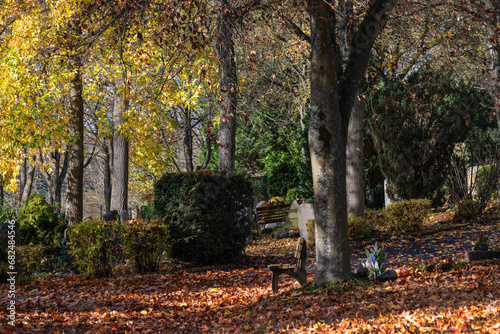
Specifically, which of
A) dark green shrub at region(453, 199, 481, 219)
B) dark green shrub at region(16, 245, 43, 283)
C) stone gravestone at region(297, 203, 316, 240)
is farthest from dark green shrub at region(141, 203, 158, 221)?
dark green shrub at region(453, 199, 481, 219)

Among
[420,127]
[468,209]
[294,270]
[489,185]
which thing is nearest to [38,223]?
[294,270]

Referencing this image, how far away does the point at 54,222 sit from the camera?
10617 mm

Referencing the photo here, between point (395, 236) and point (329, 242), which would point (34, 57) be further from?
point (395, 236)

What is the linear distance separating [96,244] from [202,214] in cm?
213

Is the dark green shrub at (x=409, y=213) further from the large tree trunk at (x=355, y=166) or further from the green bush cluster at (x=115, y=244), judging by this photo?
the green bush cluster at (x=115, y=244)

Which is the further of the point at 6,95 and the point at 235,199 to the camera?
the point at 6,95

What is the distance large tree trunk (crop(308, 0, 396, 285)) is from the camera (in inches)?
245

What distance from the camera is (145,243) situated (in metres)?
8.86

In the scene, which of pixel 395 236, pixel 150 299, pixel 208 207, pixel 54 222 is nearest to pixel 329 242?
pixel 150 299

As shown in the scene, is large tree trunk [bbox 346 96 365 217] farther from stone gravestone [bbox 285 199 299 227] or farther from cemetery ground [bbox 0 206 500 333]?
stone gravestone [bbox 285 199 299 227]

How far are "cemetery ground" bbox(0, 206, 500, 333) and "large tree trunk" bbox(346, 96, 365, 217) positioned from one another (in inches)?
128

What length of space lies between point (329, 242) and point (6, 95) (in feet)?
31.5

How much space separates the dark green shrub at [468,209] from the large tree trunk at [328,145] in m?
8.33

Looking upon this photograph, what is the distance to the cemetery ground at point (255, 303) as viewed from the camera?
13.5 ft
